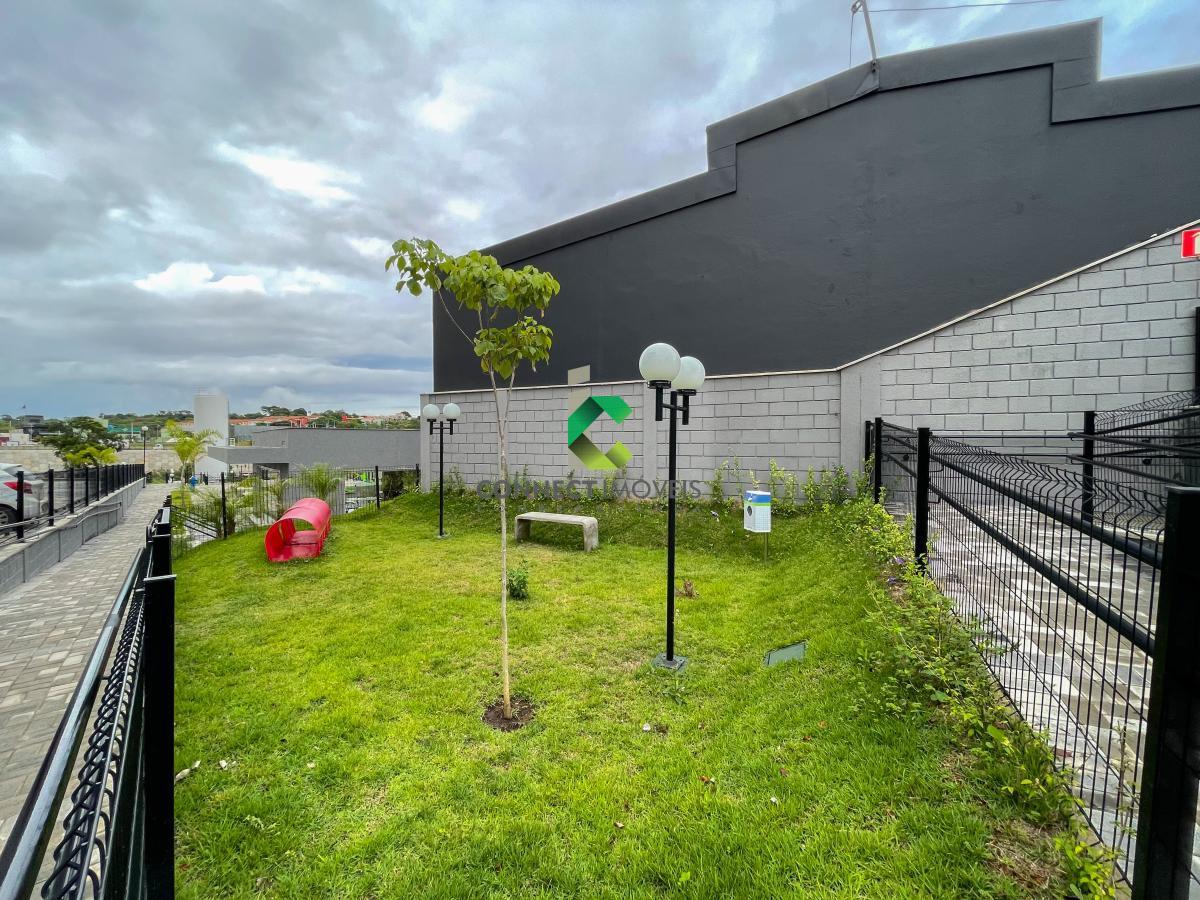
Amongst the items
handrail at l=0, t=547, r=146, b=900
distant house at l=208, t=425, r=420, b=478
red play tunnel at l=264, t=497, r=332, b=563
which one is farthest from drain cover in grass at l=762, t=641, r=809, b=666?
distant house at l=208, t=425, r=420, b=478

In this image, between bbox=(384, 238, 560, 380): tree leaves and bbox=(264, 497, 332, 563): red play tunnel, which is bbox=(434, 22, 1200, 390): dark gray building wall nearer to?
bbox=(264, 497, 332, 563): red play tunnel

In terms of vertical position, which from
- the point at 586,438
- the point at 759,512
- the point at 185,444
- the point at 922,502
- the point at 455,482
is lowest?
the point at 455,482

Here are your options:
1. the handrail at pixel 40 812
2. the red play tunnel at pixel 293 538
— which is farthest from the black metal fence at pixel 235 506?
the handrail at pixel 40 812

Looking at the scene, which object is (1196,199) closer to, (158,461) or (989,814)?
(989,814)

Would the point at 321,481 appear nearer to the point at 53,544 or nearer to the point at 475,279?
the point at 53,544

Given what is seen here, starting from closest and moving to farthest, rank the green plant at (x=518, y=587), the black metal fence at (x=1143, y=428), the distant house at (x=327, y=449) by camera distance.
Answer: the black metal fence at (x=1143, y=428) < the green plant at (x=518, y=587) < the distant house at (x=327, y=449)

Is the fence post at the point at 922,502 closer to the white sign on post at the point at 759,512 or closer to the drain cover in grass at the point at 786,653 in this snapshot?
the drain cover in grass at the point at 786,653

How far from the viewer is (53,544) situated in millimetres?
8844

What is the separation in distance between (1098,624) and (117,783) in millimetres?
4070

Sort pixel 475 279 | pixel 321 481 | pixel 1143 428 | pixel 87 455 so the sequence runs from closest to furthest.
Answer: pixel 475 279, pixel 1143 428, pixel 321 481, pixel 87 455

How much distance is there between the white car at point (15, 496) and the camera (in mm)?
8789

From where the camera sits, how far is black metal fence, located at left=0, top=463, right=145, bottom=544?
8.48 m

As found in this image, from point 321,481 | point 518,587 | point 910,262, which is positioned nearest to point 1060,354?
point 910,262

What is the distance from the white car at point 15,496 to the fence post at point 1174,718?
44.3 ft
